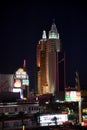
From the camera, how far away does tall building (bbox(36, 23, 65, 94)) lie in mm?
105500

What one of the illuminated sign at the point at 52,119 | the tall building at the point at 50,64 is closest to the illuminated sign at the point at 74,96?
the illuminated sign at the point at 52,119

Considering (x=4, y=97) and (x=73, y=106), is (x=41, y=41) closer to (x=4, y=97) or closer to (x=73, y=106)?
(x=73, y=106)

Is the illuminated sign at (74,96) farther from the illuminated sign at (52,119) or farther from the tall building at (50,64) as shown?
the tall building at (50,64)

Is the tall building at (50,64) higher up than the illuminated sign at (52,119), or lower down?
higher up

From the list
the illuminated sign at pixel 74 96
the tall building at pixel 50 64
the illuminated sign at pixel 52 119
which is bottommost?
the illuminated sign at pixel 52 119

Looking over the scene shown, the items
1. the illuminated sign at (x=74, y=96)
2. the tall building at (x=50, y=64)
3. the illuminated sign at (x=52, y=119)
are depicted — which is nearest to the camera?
the illuminated sign at (x=52, y=119)

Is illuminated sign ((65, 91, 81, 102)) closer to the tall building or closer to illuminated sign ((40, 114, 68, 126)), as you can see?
illuminated sign ((40, 114, 68, 126))

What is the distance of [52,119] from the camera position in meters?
31.1

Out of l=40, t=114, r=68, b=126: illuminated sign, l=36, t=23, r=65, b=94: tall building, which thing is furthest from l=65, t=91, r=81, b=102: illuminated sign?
l=36, t=23, r=65, b=94: tall building

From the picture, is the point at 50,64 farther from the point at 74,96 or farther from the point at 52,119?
the point at 52,119

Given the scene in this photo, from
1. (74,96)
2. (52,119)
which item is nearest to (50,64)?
(74,96)

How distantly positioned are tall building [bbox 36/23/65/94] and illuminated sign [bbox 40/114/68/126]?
71.3 metres

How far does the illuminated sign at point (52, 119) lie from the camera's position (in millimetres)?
29900

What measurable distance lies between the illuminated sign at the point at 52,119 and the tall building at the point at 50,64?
7128 cm
